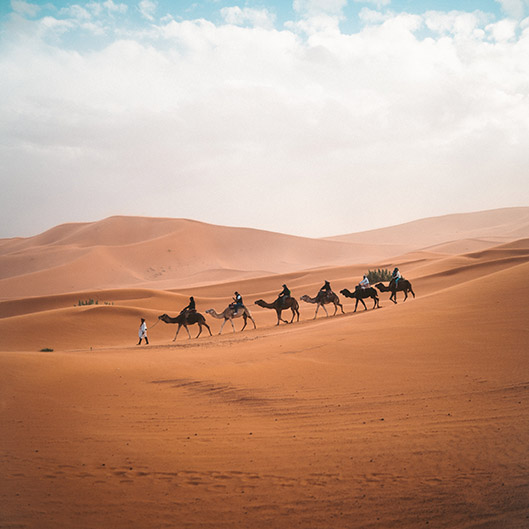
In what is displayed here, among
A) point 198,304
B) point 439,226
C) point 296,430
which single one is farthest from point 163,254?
point 439,226

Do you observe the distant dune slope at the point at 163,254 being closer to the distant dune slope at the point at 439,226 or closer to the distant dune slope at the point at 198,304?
the distant dune slope at the point at 198,304

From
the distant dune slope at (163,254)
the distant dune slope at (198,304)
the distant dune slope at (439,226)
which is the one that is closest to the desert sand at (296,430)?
the distant dune slope at (198,304)

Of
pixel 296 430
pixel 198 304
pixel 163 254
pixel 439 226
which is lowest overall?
pixel 198 304

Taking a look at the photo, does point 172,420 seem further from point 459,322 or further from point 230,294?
point 230,294

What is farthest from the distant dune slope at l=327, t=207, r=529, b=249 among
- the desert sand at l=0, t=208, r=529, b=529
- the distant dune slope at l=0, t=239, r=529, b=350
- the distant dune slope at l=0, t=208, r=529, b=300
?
the desert sand at l=0, t=208, r=529, b=529

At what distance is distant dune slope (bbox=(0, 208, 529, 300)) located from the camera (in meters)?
62.3

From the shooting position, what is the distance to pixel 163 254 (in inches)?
3189

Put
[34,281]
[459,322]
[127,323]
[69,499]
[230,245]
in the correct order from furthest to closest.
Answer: [230,245], [34,281], [127,323], [459,322], [69,499]

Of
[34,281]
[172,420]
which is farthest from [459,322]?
[34,281]

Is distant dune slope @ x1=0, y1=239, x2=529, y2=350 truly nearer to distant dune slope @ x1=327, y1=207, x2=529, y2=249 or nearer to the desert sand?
the desert sand

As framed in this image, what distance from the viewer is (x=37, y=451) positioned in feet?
17.3

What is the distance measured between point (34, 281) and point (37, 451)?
198 feet

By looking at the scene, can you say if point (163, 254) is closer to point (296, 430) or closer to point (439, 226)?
point (296, 430)

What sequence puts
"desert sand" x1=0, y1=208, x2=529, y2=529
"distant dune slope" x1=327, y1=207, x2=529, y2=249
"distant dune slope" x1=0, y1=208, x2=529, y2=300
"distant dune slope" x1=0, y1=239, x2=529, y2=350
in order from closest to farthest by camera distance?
"desert sand" x1=0, y1=208, x2=529, y2=529, "distant dune slope" x1=0, y1=239, x2=529, y2=350, "distant dune slope" x1=0, y1=208, x2=529, y2=300, "distant dune slope" x1=327, y1=207, x2=529, y2=249
